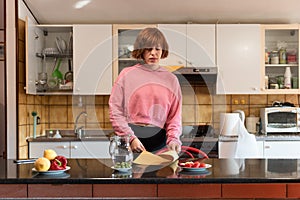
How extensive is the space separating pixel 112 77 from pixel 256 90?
4.22 ft

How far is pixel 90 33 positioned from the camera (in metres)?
3.95

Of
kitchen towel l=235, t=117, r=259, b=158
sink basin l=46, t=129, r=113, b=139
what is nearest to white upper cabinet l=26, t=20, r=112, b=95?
sink basin l=46, t=129, r=113, b=139

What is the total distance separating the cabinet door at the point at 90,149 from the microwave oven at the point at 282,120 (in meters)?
1.44

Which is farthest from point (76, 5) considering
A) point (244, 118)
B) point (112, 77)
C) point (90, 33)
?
point (244, 118)

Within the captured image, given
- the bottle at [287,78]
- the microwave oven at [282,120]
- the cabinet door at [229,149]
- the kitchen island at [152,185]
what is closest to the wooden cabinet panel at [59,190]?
the kitchen island at [152,185]

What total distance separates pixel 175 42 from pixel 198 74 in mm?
364

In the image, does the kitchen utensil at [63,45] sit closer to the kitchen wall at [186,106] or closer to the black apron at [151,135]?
the kitchen wall at [186,106]

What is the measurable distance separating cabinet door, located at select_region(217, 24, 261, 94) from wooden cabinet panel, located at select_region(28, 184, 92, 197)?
243 centimetres

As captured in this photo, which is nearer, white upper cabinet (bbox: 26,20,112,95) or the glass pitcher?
the glass pitcher

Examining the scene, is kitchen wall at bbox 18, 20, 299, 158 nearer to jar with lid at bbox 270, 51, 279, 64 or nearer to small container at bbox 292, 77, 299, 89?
small container at bbox 292, 77, 299, 89

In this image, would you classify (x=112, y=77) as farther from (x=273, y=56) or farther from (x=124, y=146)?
(x=124, y=146)

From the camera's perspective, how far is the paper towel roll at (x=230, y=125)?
388 cm

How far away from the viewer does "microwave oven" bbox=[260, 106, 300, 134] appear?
12.9 ft

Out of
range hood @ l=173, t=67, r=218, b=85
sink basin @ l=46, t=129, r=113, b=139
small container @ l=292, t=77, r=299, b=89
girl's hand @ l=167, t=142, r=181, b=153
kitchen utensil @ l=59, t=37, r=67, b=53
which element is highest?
kitchen utensil @ l=59, t=37, r=67, b=53
